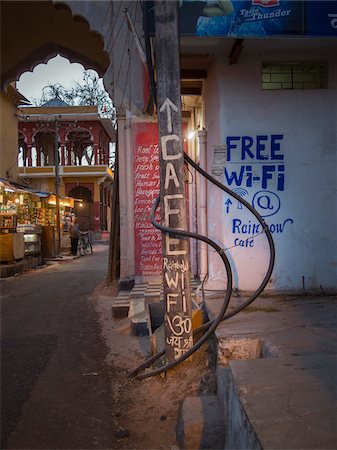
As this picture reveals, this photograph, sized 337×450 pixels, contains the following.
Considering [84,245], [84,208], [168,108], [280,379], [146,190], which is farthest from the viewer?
[84,208]

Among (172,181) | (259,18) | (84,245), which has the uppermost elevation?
(259,18)

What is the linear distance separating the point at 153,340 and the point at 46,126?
28357 mm

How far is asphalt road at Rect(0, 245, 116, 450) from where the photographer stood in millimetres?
3457

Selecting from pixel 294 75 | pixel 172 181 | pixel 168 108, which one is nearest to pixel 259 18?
pixel 294 75

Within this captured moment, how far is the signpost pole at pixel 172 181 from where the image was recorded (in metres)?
3.94

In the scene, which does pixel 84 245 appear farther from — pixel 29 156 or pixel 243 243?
pixel 243 243

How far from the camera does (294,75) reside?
6.41 m

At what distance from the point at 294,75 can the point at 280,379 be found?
4.93 metres

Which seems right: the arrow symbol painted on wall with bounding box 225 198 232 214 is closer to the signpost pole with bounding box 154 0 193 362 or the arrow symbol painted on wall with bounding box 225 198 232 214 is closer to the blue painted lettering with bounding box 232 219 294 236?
the blue painted lettering with bounding box 232 219 294 236

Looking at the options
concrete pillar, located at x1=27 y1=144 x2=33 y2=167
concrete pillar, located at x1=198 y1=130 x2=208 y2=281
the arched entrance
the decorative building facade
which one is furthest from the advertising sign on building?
the arched entrance

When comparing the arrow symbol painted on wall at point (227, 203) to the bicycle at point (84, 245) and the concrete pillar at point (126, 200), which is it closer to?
the concrete pillar at point (126, 200)

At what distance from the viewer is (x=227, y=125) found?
247 inches

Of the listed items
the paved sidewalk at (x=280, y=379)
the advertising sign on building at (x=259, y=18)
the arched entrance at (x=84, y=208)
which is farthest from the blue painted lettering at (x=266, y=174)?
the arched entrance at (x=84, y=208)

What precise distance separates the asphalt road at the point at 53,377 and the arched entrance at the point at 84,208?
80.8ft
